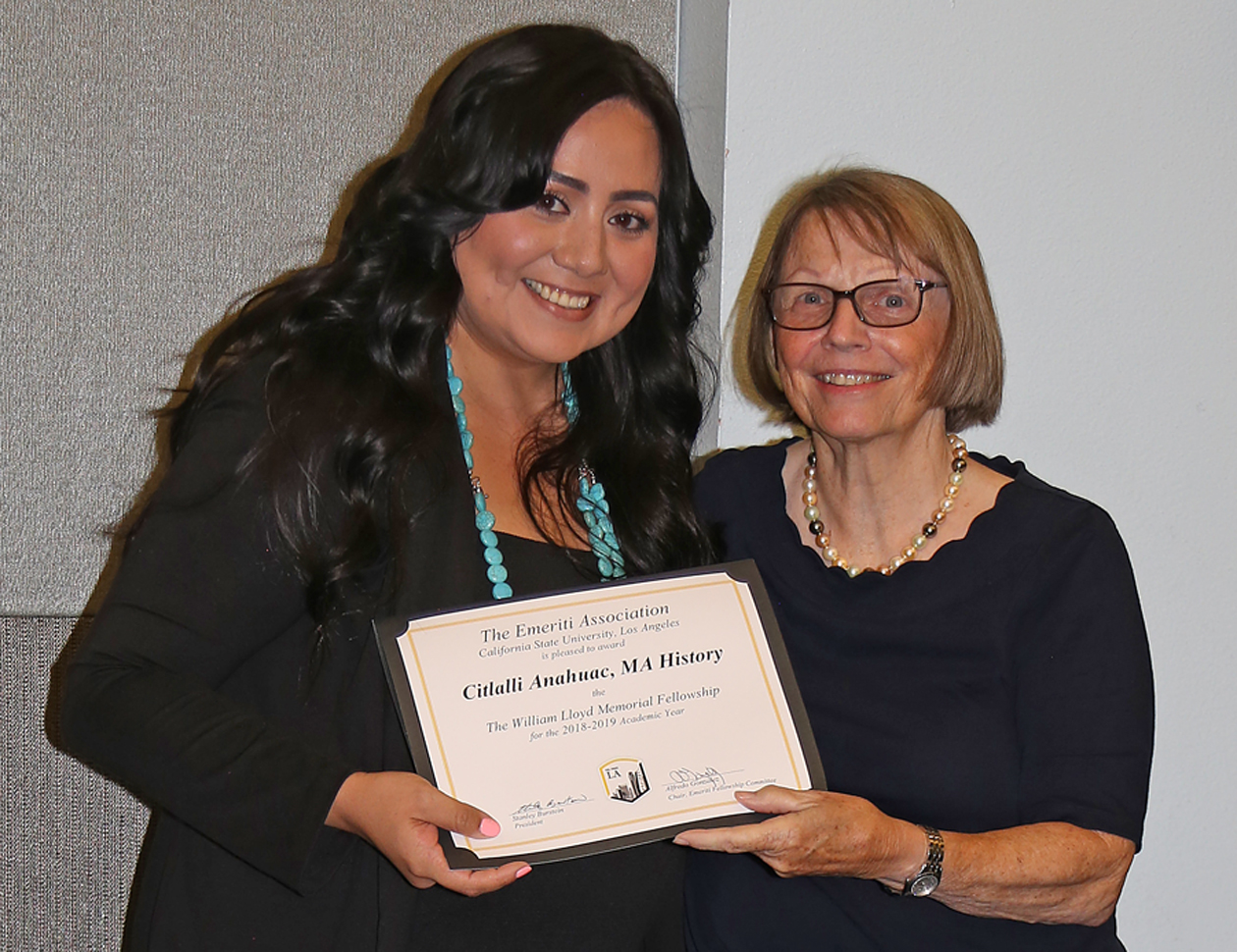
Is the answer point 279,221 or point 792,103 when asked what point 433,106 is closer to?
point 279,221

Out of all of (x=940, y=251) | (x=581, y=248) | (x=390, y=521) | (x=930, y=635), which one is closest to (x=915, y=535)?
(x=930, y=635)

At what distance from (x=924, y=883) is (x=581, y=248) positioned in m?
0.81

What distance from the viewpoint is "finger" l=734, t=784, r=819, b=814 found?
1225mm

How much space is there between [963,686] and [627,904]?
481 mm

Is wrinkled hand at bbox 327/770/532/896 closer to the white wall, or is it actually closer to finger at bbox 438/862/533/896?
finger at bbox 438/862/533/896

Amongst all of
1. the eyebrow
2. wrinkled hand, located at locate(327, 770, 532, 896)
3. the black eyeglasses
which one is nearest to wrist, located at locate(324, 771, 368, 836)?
wrinkled hand, located at locate(327, 770, 532, 896)

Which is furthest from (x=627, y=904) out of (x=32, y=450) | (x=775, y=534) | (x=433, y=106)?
(x=32, y=450)

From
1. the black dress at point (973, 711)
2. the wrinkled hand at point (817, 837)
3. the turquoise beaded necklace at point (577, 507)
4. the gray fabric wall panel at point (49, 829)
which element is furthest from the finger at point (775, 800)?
the gray fabric wall panel at point (49, 829)

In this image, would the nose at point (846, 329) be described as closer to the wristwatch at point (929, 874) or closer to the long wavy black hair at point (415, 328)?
the long wavy black hair at point (415, 328)

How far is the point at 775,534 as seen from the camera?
162 cm
